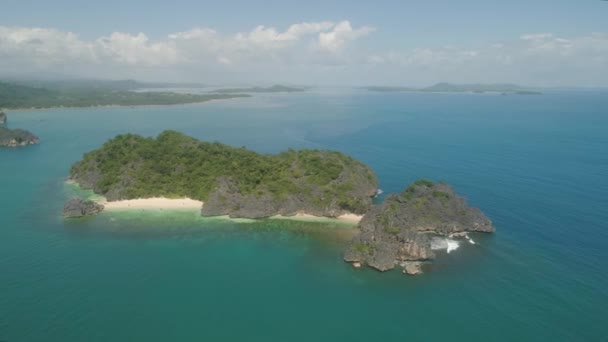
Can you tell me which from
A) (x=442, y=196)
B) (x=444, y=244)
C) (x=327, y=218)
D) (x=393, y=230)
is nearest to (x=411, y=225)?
(x=444, y=244)

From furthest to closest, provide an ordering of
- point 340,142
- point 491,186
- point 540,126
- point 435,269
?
point 540,126, point 340,142, point 491,186, point 435,269

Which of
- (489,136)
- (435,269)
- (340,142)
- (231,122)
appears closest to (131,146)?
(435,269)

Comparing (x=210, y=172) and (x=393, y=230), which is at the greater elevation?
(x=210, y=172)

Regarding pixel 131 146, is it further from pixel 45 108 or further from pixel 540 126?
pixel 45 108

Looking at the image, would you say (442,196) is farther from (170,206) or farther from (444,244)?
(170,206)

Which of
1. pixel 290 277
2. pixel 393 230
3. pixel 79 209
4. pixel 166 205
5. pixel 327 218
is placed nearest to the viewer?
pixel 290 277

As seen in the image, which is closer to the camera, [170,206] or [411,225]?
[411,225]
